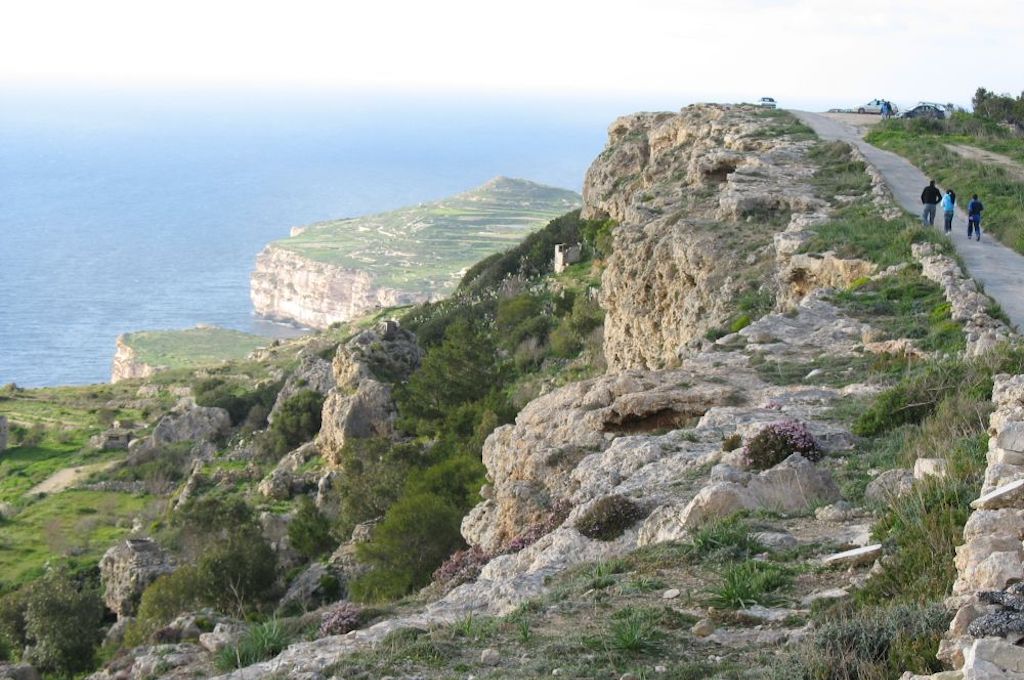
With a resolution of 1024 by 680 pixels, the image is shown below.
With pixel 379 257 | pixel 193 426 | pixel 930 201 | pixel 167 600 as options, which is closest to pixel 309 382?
pixel 193 426

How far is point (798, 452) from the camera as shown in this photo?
9.89 metres

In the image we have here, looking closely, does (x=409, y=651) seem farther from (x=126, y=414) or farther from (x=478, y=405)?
(x=126, y=414)

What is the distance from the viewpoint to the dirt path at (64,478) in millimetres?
41312

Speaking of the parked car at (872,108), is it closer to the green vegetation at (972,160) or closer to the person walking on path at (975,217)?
the green vegetation at (972,160)

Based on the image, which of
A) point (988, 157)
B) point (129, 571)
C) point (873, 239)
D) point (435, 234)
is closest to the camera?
point (873, 239)

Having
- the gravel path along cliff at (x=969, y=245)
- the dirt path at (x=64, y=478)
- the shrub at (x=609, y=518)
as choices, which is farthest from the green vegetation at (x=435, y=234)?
the shrub at (x=609, y=518)

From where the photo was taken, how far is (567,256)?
48250mm

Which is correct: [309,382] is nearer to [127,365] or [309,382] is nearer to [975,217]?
[975,217]

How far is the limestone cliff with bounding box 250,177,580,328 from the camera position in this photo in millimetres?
135375

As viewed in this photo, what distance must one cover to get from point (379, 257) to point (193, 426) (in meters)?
104

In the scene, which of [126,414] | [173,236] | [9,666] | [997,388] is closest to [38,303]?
[173,236]

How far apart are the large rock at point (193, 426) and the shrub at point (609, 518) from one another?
36.6m

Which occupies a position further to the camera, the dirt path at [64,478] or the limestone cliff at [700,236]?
the dirt path at [64,478]

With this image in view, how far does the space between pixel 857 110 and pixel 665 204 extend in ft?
75.1
